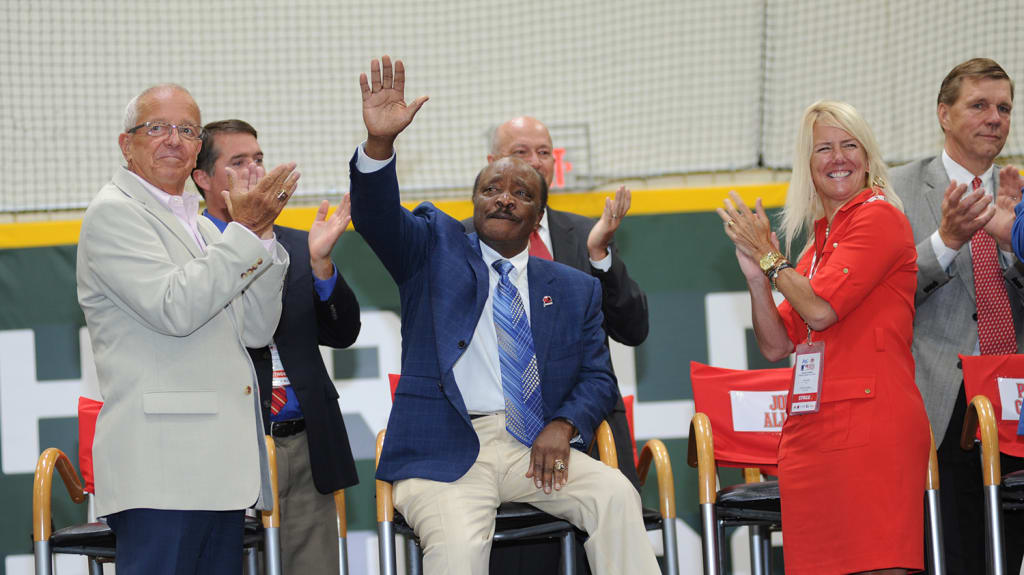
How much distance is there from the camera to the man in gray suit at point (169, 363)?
104 inches

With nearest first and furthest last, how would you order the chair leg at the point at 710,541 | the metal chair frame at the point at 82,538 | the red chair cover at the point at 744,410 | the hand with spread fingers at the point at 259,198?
the hand with spread fingers at the point at 259,198, the metal chair frame at the point at 82,538, the chair leg at the point at 710,541, the red chair cover at the point at 744,410

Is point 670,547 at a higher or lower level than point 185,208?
lower

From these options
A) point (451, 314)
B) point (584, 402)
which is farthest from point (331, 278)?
point (584, 402)

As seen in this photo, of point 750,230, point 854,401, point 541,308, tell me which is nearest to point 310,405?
point 541,308

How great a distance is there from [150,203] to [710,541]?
2.05m

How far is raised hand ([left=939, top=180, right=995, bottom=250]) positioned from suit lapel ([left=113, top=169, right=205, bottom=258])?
2.44m

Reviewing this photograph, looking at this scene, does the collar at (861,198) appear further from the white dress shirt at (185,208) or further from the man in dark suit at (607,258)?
the white dress shirt at (185,208)

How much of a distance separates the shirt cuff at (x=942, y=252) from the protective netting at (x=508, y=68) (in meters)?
2.17

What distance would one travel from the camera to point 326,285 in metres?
3.62

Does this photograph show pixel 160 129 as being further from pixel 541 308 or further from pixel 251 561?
pixel 251 561

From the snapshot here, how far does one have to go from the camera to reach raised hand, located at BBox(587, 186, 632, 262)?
147 inches

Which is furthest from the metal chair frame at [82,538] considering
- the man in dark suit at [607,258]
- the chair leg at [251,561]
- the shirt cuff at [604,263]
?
the shirt cuff at [604,263]

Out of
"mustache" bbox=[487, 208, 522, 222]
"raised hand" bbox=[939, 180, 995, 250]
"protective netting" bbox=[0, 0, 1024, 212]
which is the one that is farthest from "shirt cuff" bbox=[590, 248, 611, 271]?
"protective netting" bbox=[0, 0, 1024, 212]

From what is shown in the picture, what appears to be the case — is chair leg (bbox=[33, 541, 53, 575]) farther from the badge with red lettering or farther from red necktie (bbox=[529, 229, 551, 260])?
the badge with red lettering
